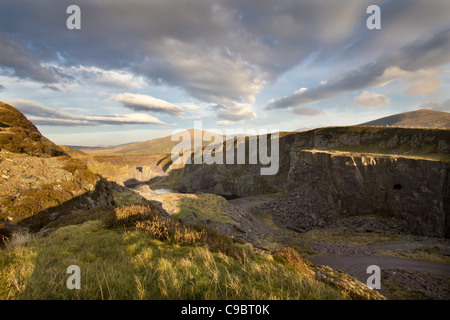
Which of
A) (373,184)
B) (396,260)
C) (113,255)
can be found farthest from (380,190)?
(113,255)

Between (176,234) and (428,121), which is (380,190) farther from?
(428,121)

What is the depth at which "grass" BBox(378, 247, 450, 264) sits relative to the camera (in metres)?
18.8

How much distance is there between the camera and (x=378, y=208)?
2991 cm

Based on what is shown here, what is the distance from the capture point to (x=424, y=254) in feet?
65.1

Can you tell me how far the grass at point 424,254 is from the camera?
1883 centimetres

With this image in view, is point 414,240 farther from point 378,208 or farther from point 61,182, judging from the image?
point 61,182

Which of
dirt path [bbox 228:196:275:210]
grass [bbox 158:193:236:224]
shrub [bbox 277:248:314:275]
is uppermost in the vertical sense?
shrub [bbox 277:248:314:275]

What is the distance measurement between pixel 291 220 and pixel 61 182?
1409 inches

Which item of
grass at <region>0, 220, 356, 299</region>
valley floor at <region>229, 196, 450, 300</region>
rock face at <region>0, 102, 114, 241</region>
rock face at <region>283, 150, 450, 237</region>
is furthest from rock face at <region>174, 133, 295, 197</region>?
grass at <region>0, 220, 356, 299</region>

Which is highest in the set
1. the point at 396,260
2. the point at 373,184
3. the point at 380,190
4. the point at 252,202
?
the point at 373,184


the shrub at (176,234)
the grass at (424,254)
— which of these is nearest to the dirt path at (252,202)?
the grass at (424,254)

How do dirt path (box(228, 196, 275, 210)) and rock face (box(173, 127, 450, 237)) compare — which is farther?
dirt path (box(228, 196, 275, 210))

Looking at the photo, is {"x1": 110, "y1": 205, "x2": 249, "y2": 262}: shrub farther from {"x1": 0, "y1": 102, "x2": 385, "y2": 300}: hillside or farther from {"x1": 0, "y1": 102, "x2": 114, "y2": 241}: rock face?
{"x1": 0, "y1": 102, "x2": 114, "y2": 241}: rock face
